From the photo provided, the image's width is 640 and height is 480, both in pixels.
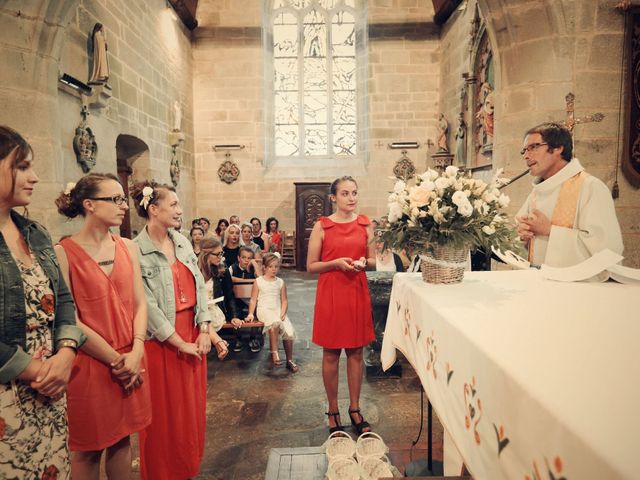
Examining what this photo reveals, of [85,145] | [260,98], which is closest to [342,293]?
[85,145]

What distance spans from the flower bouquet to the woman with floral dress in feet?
4.67

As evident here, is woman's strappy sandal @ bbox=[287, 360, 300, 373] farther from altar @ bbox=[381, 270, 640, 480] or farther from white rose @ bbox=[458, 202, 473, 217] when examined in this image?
white rose @ bbox=[458, 202, 473, 217]

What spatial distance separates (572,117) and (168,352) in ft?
12.2

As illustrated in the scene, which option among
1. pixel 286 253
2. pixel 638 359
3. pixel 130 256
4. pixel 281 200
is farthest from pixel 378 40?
pixel 638 359

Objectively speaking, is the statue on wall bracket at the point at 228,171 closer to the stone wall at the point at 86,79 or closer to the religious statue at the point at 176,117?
the stone wall at the point at 86,79

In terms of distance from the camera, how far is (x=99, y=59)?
5.14m

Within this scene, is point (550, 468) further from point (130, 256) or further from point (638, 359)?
point (130, 256)

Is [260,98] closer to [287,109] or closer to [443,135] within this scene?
[287,109]

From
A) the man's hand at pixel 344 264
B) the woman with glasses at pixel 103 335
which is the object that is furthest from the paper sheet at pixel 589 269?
the woman with glasses at pixel 103 335

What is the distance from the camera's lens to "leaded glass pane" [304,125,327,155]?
11.0m

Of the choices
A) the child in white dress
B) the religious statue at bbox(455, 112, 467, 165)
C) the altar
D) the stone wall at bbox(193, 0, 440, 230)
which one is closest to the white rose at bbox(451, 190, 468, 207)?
the altar

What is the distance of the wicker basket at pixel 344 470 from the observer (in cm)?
180

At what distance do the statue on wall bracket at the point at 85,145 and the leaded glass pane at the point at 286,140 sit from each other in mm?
6182

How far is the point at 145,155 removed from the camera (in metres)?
7.30
